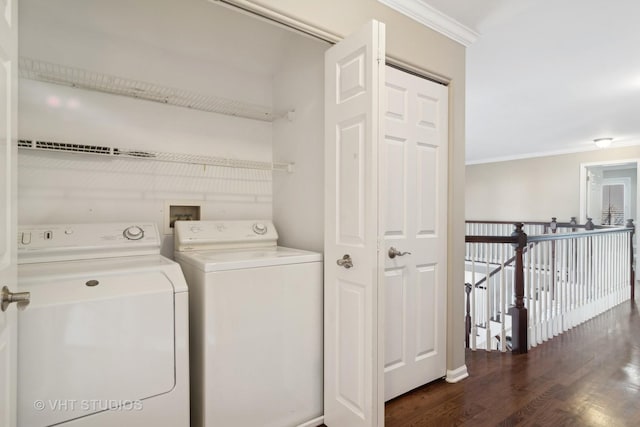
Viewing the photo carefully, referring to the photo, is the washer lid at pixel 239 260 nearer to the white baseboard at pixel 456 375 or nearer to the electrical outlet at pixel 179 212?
the electrical outlet at pixel 179 212

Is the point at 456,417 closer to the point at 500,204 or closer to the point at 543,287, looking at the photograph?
the point at 543,287

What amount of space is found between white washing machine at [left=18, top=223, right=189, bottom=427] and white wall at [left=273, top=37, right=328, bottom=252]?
858 millimetres

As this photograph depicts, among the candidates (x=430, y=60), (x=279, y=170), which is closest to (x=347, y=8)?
(x=430, y=60)

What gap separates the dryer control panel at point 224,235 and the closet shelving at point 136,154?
0.38 m

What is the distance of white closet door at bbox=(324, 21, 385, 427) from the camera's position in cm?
152


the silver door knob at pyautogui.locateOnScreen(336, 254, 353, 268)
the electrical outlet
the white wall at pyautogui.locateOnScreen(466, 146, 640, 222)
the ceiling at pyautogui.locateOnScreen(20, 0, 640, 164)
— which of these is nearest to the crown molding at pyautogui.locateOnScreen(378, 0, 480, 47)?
the ceiling at pyautogui.locateOnScreen(20, 0, 640, 164)

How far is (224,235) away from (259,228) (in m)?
0.25

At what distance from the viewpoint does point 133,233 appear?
1867 mm

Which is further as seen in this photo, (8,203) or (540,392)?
(540,392)

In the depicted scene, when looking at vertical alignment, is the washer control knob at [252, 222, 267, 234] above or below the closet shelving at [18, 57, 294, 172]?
below

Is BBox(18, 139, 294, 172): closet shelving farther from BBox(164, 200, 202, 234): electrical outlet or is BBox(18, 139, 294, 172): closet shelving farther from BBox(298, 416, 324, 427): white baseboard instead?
BBox(298, 416, 324, 427): white baseboard

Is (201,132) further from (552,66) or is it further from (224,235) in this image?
(552,66)

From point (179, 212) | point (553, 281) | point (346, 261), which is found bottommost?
point (553, 281)

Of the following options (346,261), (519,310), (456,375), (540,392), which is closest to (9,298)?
(346,261)
